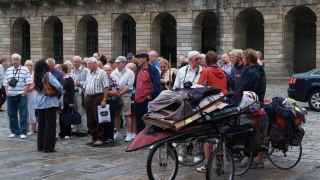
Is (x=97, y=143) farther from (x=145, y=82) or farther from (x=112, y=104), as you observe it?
(x=145, y=82)

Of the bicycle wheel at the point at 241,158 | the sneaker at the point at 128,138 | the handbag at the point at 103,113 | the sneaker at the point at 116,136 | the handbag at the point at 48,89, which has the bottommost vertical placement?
the sneaker at the point at 116,136

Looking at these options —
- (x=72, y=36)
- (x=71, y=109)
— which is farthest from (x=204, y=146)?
(x=72, y=36)

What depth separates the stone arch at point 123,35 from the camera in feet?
133

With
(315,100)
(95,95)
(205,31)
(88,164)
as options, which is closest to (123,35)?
(205,31)

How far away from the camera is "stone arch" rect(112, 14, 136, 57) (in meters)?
40.6

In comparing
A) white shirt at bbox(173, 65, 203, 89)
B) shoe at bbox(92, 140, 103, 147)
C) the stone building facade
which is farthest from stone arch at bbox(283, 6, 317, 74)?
white shirt at bbox(173, 65, 203, 89)

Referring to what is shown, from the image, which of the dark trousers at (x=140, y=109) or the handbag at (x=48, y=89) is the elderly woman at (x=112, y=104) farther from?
the handbag at (x=48, y=89)

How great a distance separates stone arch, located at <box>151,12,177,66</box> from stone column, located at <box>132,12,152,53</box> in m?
0.30

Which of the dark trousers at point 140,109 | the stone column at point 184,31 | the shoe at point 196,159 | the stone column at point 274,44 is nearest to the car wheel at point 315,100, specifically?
the dark trousers at point 140,109

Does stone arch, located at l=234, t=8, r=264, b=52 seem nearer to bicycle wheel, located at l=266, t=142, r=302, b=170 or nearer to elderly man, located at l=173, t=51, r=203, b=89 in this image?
elderly man, located at l=173, t=51, r=203, b=89

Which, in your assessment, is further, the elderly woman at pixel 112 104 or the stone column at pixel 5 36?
the stone column at pixel 5 36

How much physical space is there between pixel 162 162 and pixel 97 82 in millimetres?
4164

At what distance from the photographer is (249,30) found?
39031mm

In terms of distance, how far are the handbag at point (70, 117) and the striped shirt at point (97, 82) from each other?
3.47 ft
